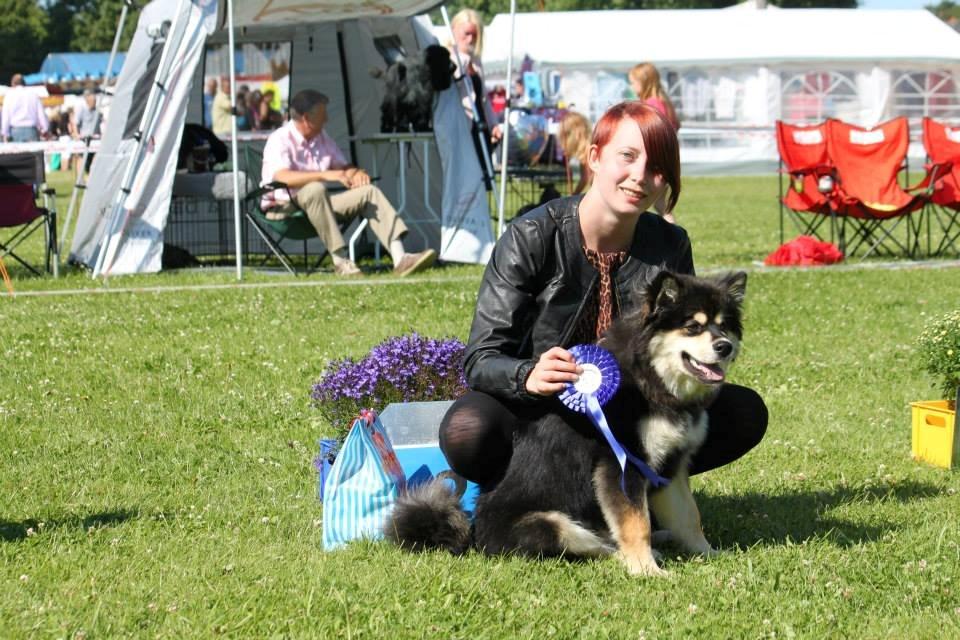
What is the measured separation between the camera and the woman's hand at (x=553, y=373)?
360 cm

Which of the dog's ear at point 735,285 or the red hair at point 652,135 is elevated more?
the red hair at point 652,135

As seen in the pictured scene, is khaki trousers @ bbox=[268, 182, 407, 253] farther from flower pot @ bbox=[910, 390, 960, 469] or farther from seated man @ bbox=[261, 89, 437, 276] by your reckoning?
flower pot @ bbox=[910, 390, 960, 469]

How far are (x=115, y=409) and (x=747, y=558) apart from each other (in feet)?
11.0

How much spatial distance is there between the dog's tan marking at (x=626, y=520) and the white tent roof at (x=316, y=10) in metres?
8.48

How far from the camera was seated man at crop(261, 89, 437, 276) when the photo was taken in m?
11.0

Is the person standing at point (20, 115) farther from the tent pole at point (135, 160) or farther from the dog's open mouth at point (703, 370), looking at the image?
the dog's open mouth at point (703, 370)

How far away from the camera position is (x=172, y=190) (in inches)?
458

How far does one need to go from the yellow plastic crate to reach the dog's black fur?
7.26 meters

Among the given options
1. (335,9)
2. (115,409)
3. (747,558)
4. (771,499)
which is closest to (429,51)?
(335,9)

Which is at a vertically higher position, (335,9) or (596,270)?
(335,9)

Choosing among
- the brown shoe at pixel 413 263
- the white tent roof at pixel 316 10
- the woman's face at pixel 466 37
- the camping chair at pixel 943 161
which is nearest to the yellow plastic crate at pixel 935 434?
the brown shoe at pixel 413 263

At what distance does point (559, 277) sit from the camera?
397 cm

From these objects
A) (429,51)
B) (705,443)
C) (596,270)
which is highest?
(429,51)

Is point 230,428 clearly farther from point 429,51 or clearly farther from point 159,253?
point 429,51
